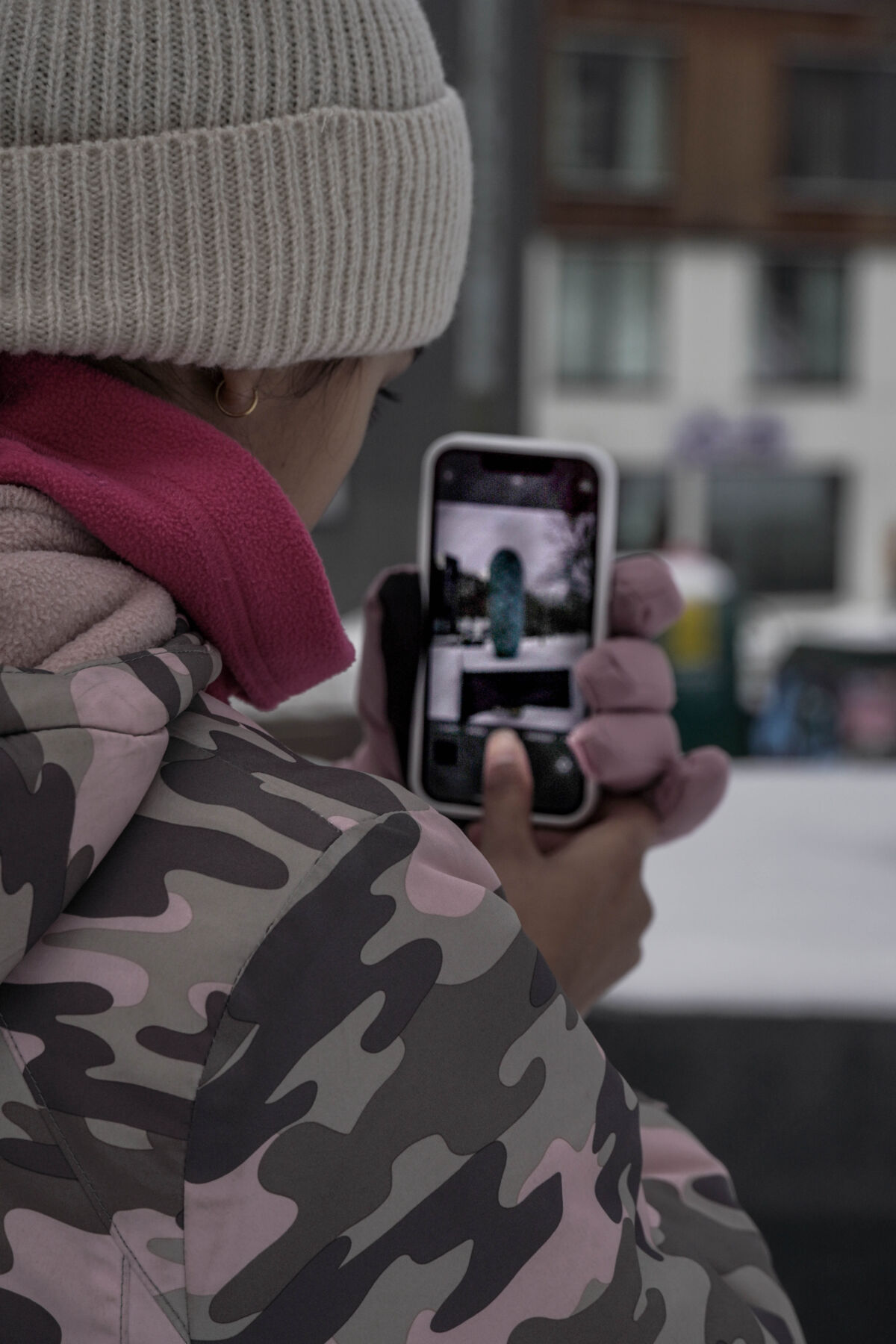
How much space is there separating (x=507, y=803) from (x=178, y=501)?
0.30m

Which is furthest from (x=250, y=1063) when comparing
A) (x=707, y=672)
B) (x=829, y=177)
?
(x=829, y=177)

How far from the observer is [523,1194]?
16.7 inches

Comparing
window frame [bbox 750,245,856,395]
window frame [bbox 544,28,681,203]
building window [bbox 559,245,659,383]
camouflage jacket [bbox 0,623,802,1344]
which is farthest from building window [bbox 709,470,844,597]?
camouflage jacket [bbox 0,623,802,1344]

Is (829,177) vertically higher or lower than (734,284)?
higher

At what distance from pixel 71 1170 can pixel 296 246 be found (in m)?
0.35

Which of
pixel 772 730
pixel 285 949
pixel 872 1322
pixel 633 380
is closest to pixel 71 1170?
pixel 285 949

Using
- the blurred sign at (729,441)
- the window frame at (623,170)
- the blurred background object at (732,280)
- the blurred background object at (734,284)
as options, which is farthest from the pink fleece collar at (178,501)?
the window frame at (623,170)

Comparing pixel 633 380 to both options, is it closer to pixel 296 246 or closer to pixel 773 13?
pixel 773 13

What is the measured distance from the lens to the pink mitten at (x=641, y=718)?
717mm

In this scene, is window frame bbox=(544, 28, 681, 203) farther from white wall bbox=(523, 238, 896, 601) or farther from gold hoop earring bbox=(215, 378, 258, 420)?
gold hoop earring bbox=(215, 378, 258, 420)

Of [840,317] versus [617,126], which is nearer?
[617,126]

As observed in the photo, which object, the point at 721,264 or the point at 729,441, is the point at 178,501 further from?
the point at 721,264

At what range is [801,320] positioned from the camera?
32.2 ft

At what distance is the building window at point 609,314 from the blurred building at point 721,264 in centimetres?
1
